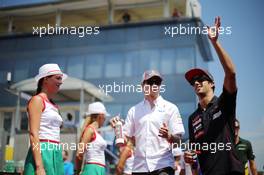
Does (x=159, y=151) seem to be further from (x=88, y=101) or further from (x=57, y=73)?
(x=88, y=101)

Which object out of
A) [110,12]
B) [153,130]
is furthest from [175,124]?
[110,12]

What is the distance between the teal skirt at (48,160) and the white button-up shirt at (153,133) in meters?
0.56

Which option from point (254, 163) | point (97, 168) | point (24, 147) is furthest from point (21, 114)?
point (254, 163)

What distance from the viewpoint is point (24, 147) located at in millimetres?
5844

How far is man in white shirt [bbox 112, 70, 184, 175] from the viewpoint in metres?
2.35

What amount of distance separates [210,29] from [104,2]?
564 centimetres

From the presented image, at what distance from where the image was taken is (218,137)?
1.89 m

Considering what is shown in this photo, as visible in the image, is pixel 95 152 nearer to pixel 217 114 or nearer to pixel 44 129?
pixel 44 129

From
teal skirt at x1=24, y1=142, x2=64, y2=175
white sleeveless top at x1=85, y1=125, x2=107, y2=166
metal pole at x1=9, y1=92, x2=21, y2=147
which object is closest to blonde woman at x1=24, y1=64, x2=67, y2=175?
teal skirt at x1=24, y1=142, x2=64, y2=175

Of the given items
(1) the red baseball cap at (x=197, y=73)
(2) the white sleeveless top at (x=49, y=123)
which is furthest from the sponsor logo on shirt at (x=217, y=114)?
(2) the white sleeveless top at (x=49, y=123)

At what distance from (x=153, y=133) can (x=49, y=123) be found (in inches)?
27.8

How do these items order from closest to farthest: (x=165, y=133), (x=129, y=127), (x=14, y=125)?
(x=165, y=133) → (x=129, y=127) → (x=14, y=125)

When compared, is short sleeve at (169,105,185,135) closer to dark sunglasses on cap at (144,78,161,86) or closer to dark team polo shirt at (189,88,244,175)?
dark sunglasses on cap at (144,78,161,86)

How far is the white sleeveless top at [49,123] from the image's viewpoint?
6.86ft
